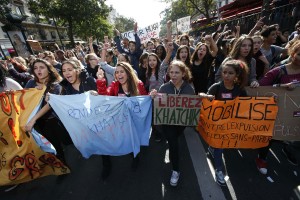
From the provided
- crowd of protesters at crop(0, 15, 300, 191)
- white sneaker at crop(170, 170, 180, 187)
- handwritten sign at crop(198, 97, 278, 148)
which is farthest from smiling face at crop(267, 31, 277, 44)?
white sneaker at crop(170, 170, 180, 187)

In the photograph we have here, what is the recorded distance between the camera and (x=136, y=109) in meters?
3.07

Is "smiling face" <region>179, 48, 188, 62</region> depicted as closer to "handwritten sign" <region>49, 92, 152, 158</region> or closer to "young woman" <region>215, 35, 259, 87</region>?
"young woman" <region>215, 35, 259, 87</region>

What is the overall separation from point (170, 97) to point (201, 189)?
56.7 inches

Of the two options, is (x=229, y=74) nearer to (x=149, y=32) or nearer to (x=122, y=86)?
(x=122, y=86)

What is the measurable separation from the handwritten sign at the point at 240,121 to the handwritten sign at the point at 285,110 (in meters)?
0.14

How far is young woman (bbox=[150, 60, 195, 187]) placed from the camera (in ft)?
9.46

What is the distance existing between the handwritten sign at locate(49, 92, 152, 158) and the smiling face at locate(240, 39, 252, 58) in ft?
6.78

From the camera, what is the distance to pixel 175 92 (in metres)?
3.08

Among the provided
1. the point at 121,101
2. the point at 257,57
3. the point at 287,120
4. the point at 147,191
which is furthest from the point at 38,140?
the point at 257,57

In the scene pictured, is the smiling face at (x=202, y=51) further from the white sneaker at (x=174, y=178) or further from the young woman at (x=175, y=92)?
the white sneaker at (x=174, y=178)

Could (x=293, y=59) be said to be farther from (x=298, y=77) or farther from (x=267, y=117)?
(x=267, y=117)

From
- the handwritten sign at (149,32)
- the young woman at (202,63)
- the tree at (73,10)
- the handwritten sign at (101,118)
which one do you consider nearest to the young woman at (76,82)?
the handwritten sign at (101,118)

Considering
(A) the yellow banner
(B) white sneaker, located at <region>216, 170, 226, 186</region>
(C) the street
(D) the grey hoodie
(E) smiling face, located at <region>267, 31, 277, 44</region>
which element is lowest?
(C) the street

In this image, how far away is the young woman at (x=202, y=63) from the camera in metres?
4.43
